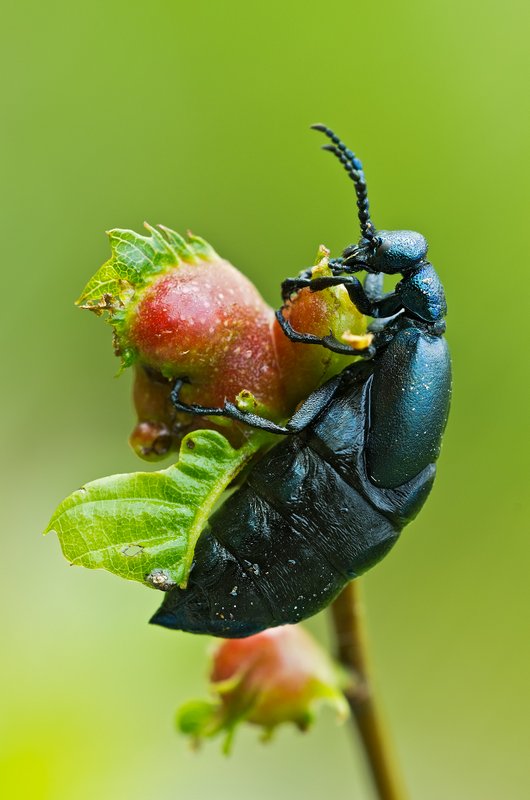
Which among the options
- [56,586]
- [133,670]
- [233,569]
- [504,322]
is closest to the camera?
[233,569]

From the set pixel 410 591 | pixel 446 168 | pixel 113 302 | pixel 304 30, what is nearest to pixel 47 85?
pixel 304 30

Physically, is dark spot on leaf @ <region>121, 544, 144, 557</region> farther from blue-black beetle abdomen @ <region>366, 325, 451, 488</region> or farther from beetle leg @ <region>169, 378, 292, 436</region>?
blue-black beetle abdomen @ <region>366, 325, 451, 488</region>

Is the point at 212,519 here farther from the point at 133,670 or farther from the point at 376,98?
the point at 376,98

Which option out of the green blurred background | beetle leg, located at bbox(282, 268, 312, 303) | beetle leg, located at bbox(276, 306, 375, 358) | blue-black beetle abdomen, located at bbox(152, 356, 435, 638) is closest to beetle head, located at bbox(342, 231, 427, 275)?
beetle leg, located at bbox(282, 268, 312, 303)

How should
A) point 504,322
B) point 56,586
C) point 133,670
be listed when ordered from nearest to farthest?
point 133,670 → point 56,586 → point 504,322

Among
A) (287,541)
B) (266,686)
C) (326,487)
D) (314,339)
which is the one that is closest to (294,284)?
(314,339)

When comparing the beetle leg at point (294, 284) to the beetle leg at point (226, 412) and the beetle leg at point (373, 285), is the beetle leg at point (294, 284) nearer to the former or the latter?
the beetle leg at point (373, 285)

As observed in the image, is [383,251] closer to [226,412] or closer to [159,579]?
[226,412]
